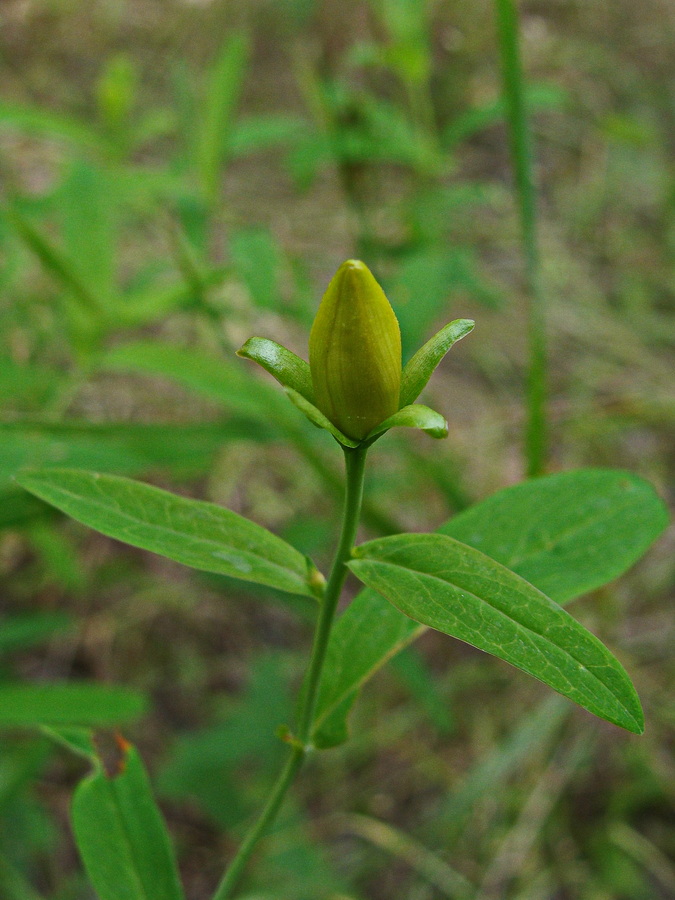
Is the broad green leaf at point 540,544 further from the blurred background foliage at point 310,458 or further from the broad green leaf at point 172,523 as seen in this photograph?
the blurred background foliage at point 310,458

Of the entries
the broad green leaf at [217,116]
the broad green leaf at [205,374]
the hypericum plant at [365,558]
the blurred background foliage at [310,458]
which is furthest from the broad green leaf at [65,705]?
the broad green leaf at [217,116]

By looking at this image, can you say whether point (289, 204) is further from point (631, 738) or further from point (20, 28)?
point (631, 738)

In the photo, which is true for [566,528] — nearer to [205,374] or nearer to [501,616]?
[501,616]

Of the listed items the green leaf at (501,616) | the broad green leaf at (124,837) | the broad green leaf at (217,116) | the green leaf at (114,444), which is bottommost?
the broad green leaf at (124,837)

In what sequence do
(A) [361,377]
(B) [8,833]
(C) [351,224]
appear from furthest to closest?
(C) [351,224], (B) [8,833], (A) [361,377]

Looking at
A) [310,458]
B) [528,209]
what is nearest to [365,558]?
[310,458]

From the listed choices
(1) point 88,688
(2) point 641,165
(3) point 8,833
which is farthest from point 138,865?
(2) point 641,165

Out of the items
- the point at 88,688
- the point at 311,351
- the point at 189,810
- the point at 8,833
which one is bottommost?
the point at 189,810
